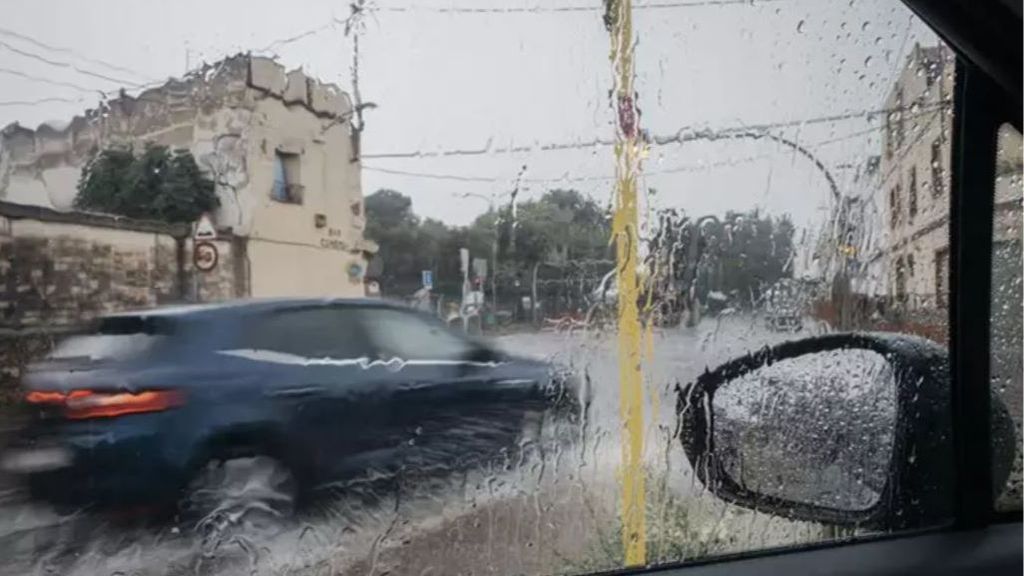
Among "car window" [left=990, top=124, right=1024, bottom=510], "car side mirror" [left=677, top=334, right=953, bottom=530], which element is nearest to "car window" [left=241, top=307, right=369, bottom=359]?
"car side mirror" [left=677, top=334, right=953, bottom=530]

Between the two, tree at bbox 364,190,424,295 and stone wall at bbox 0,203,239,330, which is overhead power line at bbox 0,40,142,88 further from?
tree at bbox 364,190,424,295

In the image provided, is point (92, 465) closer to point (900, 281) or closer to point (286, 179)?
point (286, 179)

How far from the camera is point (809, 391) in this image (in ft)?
8.95

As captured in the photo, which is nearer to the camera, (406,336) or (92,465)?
(92,465)

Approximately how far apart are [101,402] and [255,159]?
0.63m

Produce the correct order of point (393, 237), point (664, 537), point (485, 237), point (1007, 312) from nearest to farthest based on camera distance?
point (393, 237) → point (485, 237) → point (664, 537) → point (1007, 312)

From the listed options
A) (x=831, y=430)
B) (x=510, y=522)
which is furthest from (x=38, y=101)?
(x=831, y=430)

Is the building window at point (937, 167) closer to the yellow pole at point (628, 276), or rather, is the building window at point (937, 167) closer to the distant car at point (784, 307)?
the distant car at point (784, 307)

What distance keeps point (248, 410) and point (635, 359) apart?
3.30ft

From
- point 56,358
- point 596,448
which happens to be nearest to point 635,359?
point 596,448

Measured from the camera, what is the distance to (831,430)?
108 inches

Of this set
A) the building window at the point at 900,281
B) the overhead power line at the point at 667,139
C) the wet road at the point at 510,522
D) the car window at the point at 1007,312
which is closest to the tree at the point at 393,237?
the overhead power line at the point at 667,139

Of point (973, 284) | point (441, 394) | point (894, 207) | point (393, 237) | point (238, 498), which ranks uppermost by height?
point (894, 207)

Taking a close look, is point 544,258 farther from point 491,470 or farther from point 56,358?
point 56,358
